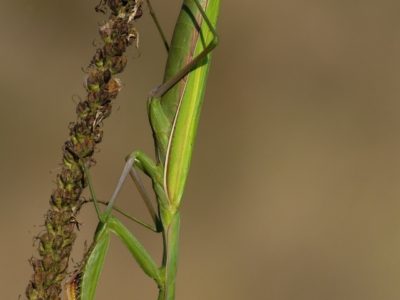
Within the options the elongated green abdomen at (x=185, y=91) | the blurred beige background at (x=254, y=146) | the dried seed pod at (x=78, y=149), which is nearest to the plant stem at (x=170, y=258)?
the elongated green abdomen at (x=185, y=91)

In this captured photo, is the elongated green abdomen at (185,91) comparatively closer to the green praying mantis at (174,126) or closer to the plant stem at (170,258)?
the green praying mantis at (174,126)

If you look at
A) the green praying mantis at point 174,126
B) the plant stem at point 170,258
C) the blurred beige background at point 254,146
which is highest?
the blurred beige background at point 254,146

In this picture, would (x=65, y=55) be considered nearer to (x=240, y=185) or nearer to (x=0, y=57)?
(x=0, y=57)

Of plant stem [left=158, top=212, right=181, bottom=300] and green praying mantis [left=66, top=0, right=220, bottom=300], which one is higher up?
green praying mantis [left=66, top=0, right=220, bottom=300]

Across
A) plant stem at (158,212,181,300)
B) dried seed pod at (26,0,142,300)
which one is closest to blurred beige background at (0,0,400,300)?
plant stem at (158,212,181,300)

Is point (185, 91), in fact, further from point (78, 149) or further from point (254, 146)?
point (254, 146)

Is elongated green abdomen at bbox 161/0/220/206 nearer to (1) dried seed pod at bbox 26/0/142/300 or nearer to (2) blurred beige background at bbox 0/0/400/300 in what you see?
(1) dried seed pod at bbox 26/0/142/300
